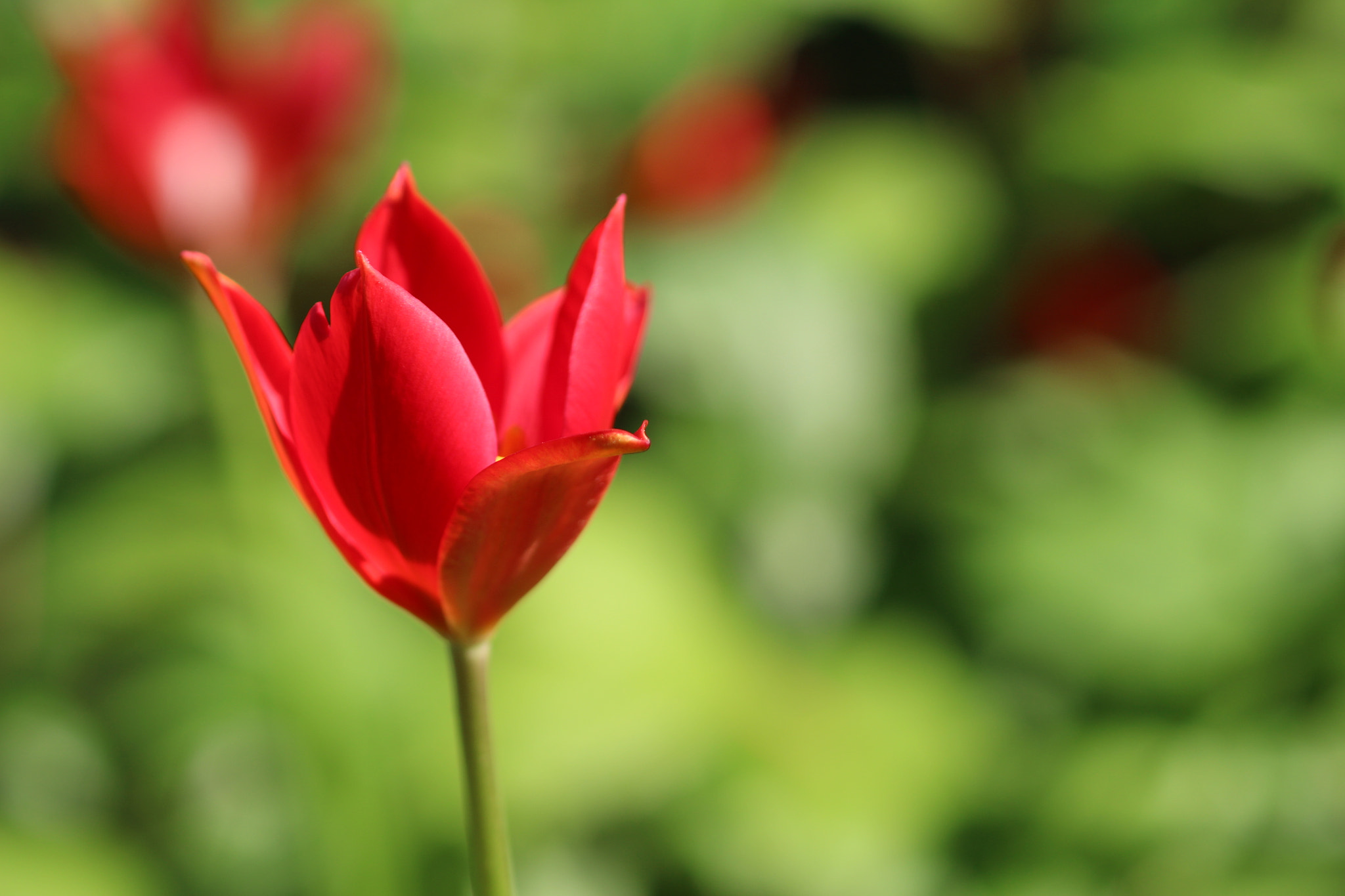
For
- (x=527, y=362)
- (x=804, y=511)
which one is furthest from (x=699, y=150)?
(x=527, y=362)

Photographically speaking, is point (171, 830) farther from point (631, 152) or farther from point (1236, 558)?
point (1236, 558)

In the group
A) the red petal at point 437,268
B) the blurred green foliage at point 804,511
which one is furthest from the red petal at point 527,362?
the blurred green foliage at point 804,511

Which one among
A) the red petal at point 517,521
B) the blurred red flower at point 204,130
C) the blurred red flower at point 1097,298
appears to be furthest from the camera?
the blurred red flower at point 1097,298

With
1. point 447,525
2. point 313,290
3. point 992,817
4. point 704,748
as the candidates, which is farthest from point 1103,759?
point 313,290

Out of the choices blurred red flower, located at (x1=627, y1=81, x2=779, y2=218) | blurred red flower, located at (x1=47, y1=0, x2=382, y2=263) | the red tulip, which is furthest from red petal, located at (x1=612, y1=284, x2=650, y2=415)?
blurred red flower, located at (x1=627, y1=81, x2=779, y2=218)

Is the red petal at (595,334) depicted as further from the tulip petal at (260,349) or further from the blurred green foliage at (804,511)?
the blurred green foliage at (804,511)

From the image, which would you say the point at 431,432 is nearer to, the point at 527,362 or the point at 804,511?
the point at 527,362
